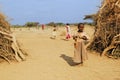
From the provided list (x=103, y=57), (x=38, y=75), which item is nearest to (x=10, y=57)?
(x=38, y=75)

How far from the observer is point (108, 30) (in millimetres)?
16203

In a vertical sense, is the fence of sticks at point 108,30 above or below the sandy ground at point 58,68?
above

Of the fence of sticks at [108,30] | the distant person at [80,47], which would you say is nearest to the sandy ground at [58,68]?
the distant person at [80,47]

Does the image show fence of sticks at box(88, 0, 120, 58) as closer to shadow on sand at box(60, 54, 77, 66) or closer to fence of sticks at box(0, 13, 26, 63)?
shadow on sand at box(60, 54, 77, 66)

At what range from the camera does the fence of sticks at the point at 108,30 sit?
15.7 meters

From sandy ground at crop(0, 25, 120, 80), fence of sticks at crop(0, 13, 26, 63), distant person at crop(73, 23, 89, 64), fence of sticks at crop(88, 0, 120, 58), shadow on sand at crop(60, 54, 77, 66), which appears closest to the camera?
sandy ground at crop(0, 25, 120, 80)

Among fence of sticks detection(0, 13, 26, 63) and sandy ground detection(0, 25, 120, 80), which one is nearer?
sandy ground detection(0, 25, 120, 80)

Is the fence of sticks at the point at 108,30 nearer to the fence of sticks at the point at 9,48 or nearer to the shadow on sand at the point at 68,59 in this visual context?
the shadow on sand at the point at 68,59

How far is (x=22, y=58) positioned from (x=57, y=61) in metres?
1.36

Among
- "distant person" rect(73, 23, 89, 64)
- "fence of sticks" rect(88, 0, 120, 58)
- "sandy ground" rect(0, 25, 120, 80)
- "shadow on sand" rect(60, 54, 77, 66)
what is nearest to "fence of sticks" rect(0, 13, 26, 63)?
"sandy ground" rect(0, 25, 120, 80)

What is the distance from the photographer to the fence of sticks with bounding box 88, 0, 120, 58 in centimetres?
1572

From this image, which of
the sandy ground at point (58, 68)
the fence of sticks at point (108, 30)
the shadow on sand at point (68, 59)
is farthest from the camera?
the fence of sticks at point (108, 30)

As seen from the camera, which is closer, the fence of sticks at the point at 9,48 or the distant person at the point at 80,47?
the distant person at the point at 80,47

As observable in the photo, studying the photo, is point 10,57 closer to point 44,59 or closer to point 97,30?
point 44,59
